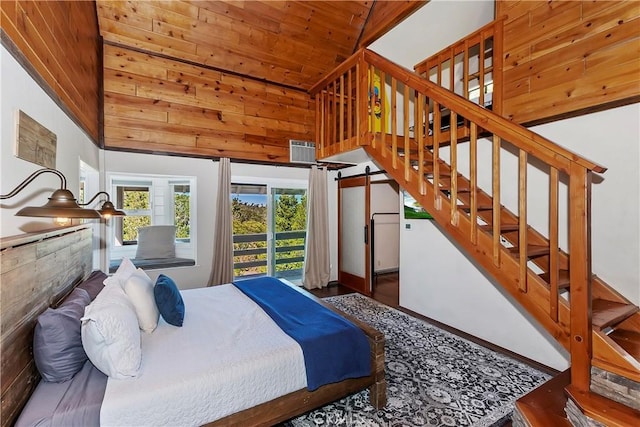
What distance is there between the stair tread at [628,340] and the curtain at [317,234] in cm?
376

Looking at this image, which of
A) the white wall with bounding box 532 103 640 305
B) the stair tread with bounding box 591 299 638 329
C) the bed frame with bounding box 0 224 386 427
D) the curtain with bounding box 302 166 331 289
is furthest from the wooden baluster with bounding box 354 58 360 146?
the stair tread with bounding box 591 299 638 329

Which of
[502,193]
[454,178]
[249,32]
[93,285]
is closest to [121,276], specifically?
[93,285]

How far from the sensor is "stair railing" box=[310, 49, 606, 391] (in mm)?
1523

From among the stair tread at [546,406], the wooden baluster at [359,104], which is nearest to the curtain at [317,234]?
the wooden baluster at [359,104]

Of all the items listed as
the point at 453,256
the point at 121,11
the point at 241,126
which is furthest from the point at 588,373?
the point at 121,11

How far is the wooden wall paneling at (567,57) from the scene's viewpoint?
201cm

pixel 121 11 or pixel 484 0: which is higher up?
pixel 484 0

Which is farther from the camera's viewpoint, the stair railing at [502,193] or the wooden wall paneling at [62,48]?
the stair railing at [502,193]

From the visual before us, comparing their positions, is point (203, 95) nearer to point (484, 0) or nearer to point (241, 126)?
point (241, 126)

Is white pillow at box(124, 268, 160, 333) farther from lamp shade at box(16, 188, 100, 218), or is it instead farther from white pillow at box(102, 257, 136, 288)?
lamp shade at box(16, 188, 100, 218)

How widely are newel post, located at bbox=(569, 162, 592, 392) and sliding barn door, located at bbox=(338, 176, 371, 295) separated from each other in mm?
3296

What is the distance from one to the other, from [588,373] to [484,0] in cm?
398

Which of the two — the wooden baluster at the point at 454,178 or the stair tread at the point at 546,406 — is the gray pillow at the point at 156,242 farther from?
the stair tread at the point at 546,406

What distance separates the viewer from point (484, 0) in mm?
3426
